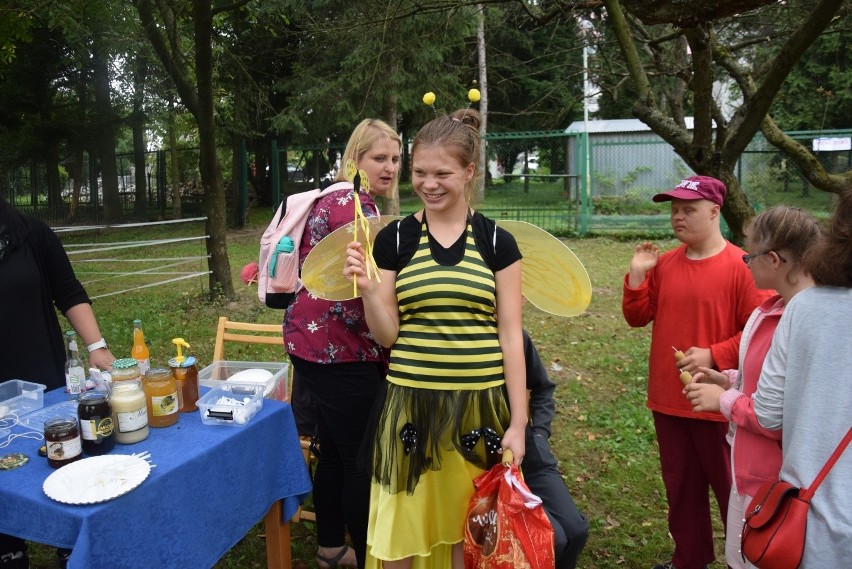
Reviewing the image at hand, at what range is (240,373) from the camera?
2.56 meters

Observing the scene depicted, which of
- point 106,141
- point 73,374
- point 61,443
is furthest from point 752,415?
point 106,141

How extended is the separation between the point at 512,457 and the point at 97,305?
7.81 metres

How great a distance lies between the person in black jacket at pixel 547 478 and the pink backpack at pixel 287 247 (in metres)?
0.98

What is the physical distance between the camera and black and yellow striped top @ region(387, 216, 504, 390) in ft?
6.42

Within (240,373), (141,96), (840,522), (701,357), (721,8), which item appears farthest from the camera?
(141,96)

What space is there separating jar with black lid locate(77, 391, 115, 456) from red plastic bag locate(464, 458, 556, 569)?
1148mm

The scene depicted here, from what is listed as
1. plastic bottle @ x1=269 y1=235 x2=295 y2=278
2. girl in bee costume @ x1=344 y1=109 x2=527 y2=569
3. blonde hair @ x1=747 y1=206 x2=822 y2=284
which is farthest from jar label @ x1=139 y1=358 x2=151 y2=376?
blonde hair @ x1=747 y1=206 x2=822 y2=284

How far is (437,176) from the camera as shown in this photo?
1.98m

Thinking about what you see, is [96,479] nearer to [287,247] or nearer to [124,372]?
[124,372]

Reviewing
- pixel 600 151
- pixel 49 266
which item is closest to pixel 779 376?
pixel 49 266

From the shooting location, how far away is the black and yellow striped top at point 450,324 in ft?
6.42

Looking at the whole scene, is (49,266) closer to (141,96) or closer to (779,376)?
(779,376)

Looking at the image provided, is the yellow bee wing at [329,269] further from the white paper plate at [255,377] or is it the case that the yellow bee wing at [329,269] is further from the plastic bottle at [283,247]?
the white paper plate at [255,377]

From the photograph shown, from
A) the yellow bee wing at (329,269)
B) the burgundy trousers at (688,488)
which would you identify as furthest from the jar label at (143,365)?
the burgundy trousers at (688,488)
